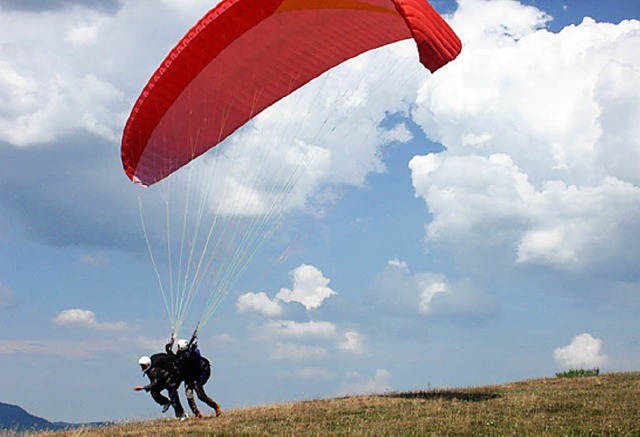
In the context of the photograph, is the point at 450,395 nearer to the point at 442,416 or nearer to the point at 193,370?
the point at 442,416

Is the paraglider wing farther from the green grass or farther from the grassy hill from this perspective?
the green grass

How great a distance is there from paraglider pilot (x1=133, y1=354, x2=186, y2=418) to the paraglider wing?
456cm

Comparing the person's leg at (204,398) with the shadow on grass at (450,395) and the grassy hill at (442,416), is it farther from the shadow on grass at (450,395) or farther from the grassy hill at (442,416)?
the shadow on grass at (450,395)

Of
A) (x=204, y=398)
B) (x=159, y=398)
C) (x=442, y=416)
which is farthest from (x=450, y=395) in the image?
(x=159, y=398)

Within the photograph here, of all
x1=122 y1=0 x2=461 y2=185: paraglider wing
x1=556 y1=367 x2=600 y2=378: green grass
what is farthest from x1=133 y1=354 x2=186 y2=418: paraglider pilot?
x1=556 y1=367 x2=600 y2=378: green grass

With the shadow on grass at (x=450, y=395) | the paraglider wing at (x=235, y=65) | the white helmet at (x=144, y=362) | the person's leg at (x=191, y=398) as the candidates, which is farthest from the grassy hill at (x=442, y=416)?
the paraglider wing at (x=235, y=65)

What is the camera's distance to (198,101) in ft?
51.7

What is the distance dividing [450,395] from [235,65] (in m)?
9.83

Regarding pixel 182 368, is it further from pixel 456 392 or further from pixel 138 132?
pixel 456 392

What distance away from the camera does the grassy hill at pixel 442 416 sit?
12109 mm

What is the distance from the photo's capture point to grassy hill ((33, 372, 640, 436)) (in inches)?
477

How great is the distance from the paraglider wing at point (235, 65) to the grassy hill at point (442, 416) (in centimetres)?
630

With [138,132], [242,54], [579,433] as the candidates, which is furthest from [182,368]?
[579,433]

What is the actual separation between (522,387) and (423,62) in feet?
38.3
